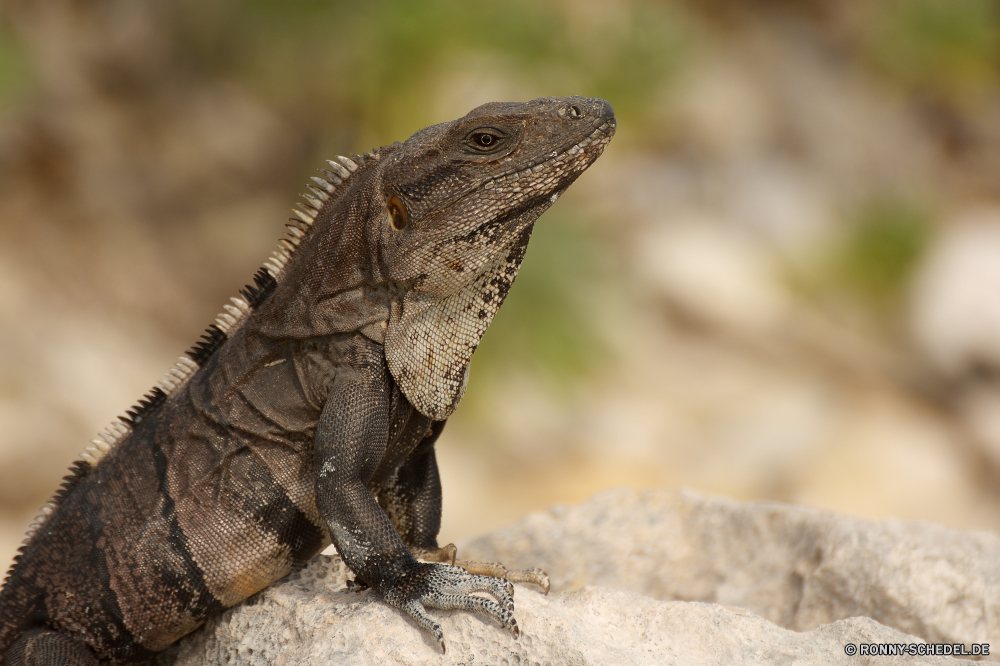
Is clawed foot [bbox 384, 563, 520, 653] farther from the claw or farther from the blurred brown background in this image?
the blurred brown background

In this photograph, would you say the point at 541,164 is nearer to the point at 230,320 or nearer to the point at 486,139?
the point at 486,139

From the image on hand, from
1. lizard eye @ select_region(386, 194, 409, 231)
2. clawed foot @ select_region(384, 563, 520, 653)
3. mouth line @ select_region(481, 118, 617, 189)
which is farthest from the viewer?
lizard eye @ select_region(386, 194, 409, 231)

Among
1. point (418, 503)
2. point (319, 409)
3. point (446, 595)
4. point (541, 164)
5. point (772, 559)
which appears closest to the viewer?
point (446, 595)

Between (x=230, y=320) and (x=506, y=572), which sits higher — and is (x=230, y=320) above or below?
above

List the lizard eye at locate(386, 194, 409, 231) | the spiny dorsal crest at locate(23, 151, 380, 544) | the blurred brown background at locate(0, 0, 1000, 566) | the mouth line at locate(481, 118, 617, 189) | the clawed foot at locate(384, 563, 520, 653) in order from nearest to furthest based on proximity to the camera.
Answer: the clawed foot at locate(384, 563, 520, 653), the mouth line at locate(481, 118, 617, 189), the lizard eye at locate(386, 194, 409, 231), the spiny dorsal crest at locate(23, 151, 380, 544), the blurred brown background at locate(0, 0, 1000, 566)

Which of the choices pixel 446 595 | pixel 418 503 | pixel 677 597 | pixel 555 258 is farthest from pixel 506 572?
pixel 555 258

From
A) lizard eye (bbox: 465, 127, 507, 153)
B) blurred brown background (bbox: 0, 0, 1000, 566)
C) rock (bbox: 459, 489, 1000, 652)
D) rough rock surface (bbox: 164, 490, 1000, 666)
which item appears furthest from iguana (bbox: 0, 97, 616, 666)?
blurred brown background (bbox: 0, 0, 1000, 566)

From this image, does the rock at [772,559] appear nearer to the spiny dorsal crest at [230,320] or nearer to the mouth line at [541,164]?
the spiny dorsal crest at [230,320]
